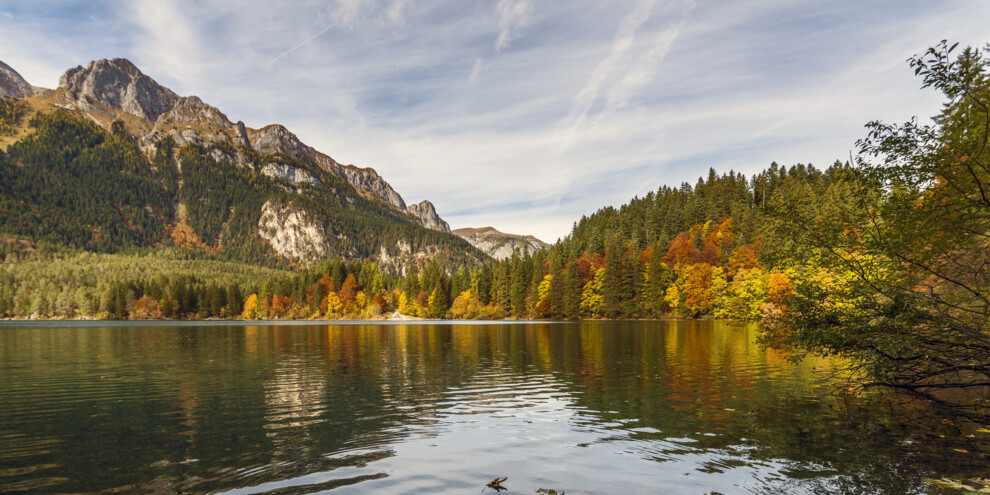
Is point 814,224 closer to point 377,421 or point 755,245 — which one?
point 377,421

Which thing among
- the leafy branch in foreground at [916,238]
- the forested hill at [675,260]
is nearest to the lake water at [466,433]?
the leafy branch in foreground at [916,238]

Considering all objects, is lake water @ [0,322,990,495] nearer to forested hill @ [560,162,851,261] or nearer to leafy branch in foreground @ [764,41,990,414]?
leafy branch in foreground @ [764,41,990,414]

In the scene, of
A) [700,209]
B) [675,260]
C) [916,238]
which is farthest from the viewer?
[700,209]

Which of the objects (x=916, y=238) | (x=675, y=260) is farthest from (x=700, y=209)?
(x=916, y=238)

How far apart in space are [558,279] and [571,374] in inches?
4595

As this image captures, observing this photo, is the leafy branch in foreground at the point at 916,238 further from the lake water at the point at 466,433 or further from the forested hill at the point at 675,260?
the forested hill at the point at 675,260

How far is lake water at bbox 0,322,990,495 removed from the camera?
41.1 feet

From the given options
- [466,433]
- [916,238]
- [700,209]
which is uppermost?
[700,209]

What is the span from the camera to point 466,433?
59.0 ft

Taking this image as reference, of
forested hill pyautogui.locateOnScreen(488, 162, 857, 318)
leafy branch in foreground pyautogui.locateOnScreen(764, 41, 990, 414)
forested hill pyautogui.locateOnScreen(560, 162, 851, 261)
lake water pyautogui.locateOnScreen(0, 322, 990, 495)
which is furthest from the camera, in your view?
forested hill pyautogui.locateOnScreen(560, 162, 851, 261)

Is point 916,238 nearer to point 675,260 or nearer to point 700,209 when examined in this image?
point 675,260

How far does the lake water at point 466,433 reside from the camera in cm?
1254

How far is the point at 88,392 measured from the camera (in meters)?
27.2

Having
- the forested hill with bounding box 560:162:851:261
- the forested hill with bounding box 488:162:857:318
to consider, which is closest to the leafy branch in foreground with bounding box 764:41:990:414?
the forested hill with bounding box 488:162:857:318
